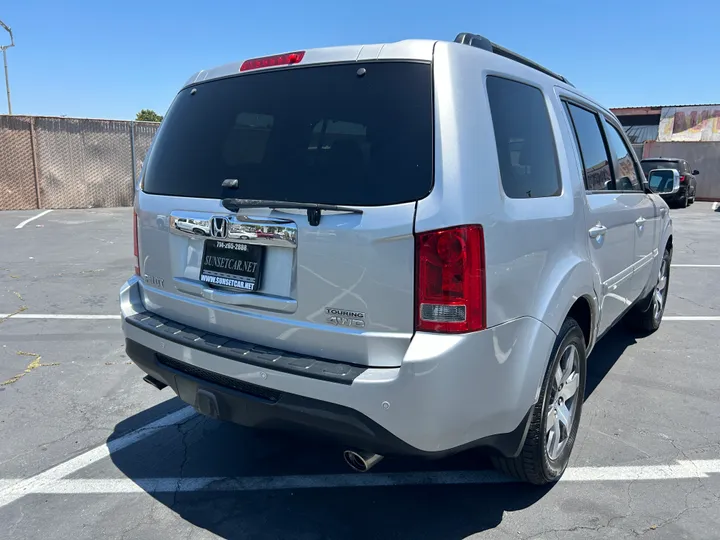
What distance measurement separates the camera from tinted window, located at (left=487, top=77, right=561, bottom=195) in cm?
246

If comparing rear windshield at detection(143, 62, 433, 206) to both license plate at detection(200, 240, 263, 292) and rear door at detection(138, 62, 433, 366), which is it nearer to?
rear door at detection(138, 62, 433, 366)

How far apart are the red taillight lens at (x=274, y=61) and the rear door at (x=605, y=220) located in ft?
5.43

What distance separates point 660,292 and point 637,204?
195cm

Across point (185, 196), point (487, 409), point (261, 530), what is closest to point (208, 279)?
point (185, 196)

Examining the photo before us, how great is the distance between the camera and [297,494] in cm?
294

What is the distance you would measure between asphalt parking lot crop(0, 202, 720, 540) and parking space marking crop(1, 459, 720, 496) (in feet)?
0.03

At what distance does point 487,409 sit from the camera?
2.28 meters

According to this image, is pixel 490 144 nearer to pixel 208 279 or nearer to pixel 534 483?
pixel 208 279

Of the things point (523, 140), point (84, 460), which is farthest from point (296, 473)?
point (523, 140)

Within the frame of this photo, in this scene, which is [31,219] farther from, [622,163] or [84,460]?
[622,163]

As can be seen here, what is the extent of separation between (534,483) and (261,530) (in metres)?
1.38

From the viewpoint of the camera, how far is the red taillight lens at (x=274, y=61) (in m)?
2.63

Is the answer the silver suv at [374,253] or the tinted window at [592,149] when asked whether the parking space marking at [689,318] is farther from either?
the silver suv at [374,253]

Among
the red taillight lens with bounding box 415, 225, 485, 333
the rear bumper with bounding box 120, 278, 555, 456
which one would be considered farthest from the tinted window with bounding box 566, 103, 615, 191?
the red taillight lens with bounding box 415, 225, 485, 333
